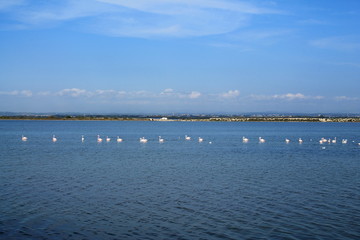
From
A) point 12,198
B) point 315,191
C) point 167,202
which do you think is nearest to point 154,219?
point 167,202

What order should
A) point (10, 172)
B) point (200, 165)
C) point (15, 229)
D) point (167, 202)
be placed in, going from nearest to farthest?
point (15, 229) < point (167, 202) < point (10, 172) < point (200, 165)

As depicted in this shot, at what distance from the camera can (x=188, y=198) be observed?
1984 centimetres

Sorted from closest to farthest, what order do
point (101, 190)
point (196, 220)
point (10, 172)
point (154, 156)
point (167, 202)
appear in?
point (196, 220) → point (167, 202) → point (101, 190) → point (10, 172) → point (154, 156)

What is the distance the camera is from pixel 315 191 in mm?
21781

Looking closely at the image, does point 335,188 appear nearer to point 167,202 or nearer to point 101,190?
point 167,202

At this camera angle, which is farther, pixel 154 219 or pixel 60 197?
pixel 60 197

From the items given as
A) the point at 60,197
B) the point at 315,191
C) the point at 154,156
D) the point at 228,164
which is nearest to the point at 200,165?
the point at 228,164

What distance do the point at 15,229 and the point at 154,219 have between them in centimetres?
516

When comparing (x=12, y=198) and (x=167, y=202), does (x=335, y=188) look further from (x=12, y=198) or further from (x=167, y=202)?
(x=12, y=198)

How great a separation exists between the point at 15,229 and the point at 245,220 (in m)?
8.68

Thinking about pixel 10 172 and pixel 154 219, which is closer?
pixel 154 219

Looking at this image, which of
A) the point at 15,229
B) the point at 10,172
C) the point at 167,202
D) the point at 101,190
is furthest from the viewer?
the point at 10,172

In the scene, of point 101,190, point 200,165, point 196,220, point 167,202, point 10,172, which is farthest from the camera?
point 200,165

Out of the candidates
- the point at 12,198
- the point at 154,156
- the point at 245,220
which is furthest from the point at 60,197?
the point at 154,156
